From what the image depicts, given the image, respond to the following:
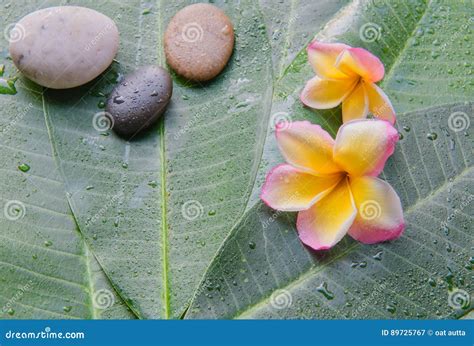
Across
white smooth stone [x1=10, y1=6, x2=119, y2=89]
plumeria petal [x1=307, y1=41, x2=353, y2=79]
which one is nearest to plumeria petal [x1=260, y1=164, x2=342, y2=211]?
plumeria petal [x1=307, y1=41, x2=353, y2=79]

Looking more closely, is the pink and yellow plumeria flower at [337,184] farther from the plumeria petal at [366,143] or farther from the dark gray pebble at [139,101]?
the dark gray pebble at [139,101]

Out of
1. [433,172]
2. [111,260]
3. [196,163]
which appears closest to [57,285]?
[111,260]

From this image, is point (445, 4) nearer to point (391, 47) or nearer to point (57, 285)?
point (391, 47)
